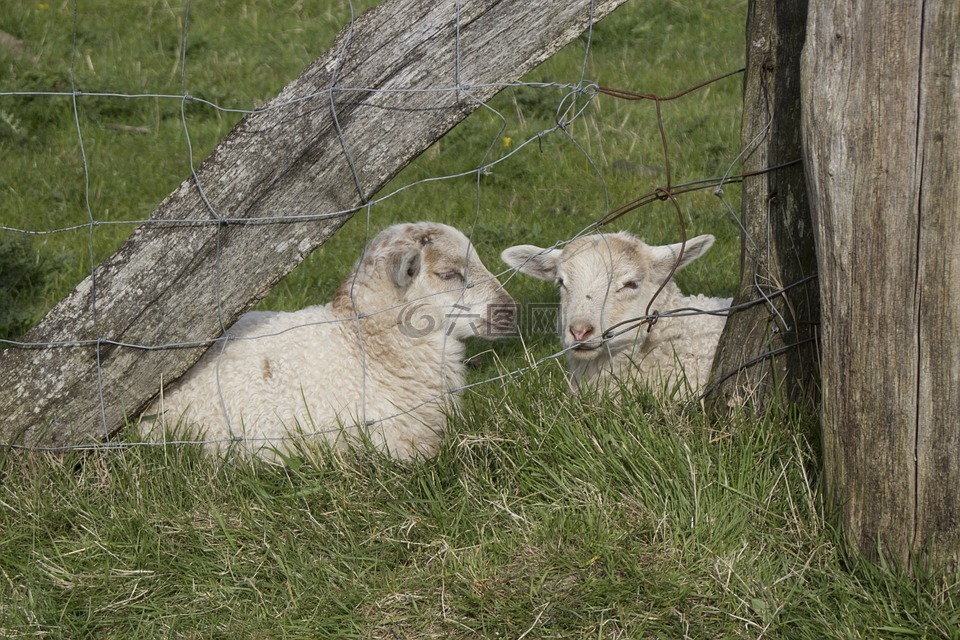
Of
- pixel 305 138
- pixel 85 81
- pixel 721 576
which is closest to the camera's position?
pixel 721 576

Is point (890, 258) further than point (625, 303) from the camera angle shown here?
No

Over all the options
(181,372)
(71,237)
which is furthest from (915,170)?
(71,237)

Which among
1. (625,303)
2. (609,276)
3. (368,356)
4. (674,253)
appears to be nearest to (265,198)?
(368,356)

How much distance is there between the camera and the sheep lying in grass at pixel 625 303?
4660 mm

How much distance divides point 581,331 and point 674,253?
847mm

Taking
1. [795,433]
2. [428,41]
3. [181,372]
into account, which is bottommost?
[795,433]

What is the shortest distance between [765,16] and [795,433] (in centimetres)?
134

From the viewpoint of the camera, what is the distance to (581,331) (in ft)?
14.3

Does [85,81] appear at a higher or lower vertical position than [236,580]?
higher

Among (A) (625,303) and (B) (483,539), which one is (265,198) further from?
(A) (625,303)

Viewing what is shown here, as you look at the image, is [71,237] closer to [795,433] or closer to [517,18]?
[517,18]

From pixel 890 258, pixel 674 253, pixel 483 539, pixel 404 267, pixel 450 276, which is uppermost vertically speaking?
pixel 890 258

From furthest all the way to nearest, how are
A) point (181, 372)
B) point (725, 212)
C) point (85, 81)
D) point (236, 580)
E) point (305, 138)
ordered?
point (85, 81), point (725, 212), point (181, 372), point (305, 138), point (236, 580)

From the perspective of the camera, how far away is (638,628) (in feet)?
9.00
